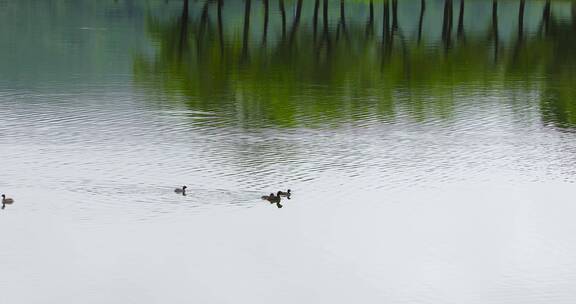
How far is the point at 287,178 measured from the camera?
1508 inches

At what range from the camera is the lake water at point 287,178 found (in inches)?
1090

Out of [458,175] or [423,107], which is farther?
[423,107]

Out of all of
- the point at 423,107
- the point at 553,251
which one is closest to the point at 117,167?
the point at 553,251

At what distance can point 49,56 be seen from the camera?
3310 inches

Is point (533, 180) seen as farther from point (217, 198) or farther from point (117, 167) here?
point (117, 167)

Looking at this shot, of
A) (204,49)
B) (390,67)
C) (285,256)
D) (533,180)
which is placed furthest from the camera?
(204,49)

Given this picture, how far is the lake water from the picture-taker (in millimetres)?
27688

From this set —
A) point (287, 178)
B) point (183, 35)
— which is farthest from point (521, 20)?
point (287, 178)

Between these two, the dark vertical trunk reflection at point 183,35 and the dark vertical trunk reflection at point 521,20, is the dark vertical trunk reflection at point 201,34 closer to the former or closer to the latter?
the dark vertical trunk reflection at point 183,35

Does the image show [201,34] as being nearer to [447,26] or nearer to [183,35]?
[183,35]

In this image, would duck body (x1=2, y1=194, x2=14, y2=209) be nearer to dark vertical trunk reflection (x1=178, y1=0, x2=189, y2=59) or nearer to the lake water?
the lake water

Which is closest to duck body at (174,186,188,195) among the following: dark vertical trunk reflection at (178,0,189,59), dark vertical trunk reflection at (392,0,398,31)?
dark vertical trunk reflection at (178,0,189,59)

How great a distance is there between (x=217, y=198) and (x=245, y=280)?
7.96 m

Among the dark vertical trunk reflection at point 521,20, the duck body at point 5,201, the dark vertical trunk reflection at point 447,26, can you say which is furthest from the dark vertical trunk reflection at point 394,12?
the duck body at point 5,201
